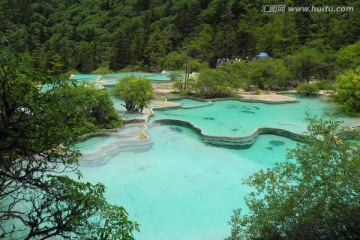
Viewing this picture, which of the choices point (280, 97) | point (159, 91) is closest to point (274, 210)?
point (280, 97)

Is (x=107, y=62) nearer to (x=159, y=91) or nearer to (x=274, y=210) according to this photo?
(x=159, y=91)

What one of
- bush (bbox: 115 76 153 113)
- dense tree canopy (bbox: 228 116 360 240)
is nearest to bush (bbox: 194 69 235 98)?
bush (bbox: 115 76 153 113)

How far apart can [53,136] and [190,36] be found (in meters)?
35.9

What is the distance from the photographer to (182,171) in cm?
1030

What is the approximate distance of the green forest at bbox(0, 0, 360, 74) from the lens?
29.8 metres

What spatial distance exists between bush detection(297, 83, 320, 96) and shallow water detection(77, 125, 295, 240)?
9.43m

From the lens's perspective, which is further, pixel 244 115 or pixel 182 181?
pixel 244 115

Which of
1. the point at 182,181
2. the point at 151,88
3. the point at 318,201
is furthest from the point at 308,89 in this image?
the point at 318,201

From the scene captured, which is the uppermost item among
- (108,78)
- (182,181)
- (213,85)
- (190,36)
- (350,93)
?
(190,36)

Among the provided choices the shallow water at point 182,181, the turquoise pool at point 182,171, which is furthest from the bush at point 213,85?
the shallow water at point 182,181

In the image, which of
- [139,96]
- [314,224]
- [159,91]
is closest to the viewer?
[314,224]

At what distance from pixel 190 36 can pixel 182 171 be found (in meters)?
29.9

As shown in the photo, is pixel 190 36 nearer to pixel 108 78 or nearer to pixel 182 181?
pixel 108 78

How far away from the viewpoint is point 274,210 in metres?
4.90
